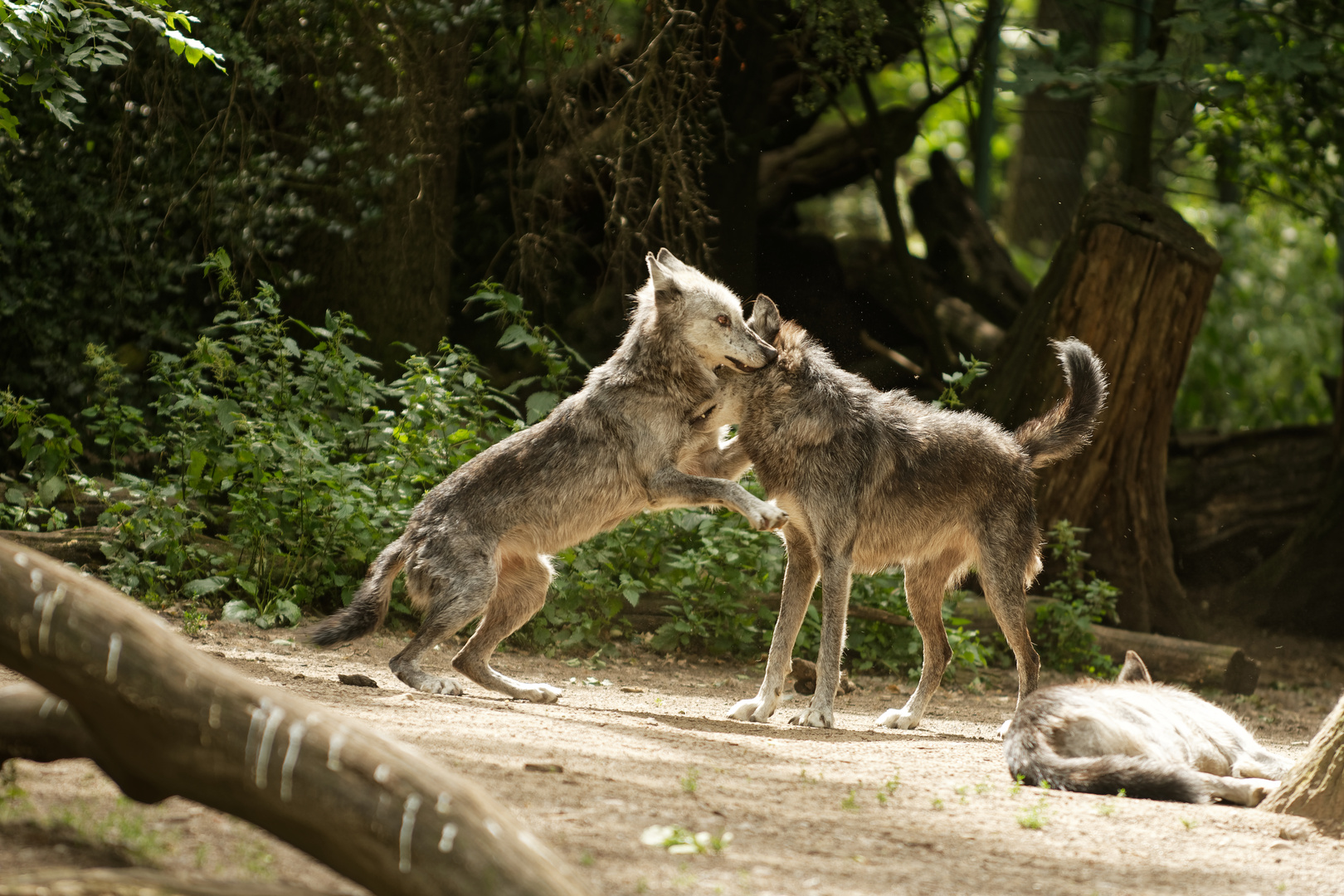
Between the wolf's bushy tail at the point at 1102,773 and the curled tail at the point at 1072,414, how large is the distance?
233cm

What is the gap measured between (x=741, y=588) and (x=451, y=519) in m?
2.63

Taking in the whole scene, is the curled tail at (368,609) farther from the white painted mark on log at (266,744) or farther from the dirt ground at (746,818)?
the white painted mark on log at (266,744)

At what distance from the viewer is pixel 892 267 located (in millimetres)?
12648

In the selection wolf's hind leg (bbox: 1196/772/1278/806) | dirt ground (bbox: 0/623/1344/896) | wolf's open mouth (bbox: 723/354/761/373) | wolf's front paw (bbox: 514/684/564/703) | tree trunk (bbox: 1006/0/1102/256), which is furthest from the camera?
tree trunk (bbox: 1006/0/1102/256)

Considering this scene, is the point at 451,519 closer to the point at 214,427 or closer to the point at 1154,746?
the point at 214,427

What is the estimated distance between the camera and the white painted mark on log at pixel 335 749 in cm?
247

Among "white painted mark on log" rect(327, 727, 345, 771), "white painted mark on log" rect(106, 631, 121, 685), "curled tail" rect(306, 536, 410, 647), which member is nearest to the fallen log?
"curled tail" rect(306, 536, 410, 647)

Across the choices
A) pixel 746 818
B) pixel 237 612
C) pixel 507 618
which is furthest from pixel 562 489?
pixel 746 818

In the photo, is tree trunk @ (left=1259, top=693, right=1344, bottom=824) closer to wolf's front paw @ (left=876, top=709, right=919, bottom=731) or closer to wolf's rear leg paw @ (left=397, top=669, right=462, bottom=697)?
wolf's front paw @ (left=876, top=709, right=919, bottom=731)

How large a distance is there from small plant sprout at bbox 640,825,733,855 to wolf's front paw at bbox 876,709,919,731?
10.2 feet

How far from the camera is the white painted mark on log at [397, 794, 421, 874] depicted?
2.31 meters

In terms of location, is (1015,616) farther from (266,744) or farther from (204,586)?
(204,586)

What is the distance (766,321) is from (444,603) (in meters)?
2.47

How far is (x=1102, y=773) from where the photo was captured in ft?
14.4
